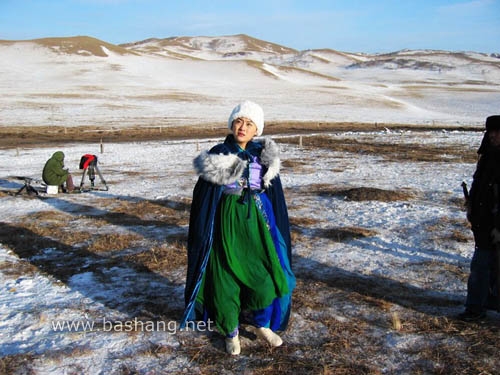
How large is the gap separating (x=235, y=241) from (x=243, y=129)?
89cm

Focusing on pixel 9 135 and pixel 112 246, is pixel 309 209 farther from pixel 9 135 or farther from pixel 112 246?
pixel 9 135

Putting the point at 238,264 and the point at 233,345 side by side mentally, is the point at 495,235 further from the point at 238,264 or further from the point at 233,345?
the point at 233,345

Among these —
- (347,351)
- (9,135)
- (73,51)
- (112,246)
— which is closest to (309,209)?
(112,246)

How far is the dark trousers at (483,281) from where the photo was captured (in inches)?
160

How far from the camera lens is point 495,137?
3.85 metres

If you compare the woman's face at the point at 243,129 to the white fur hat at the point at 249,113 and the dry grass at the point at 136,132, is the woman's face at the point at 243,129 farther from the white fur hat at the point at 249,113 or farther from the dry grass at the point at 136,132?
the dry grass at the point at 136,132

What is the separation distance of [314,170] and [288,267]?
9.89m

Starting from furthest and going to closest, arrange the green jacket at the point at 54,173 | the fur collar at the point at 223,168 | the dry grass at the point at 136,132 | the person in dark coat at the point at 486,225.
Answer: the dry grass at the point at 136,132
the green jacket at the point at 54,173
the person in dark coat at the point at 486,225
the fur collar at the point at 223,168

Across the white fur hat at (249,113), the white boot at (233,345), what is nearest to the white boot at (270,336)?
the white boot at (233,345)

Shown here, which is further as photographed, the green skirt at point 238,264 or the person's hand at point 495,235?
the person's hand at point 495,235

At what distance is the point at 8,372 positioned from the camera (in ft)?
11.4

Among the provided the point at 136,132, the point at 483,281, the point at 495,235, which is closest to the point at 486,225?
the point at 495,235

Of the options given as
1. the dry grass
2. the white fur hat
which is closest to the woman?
the white fur hat

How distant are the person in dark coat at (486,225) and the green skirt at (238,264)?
1.78 metres
